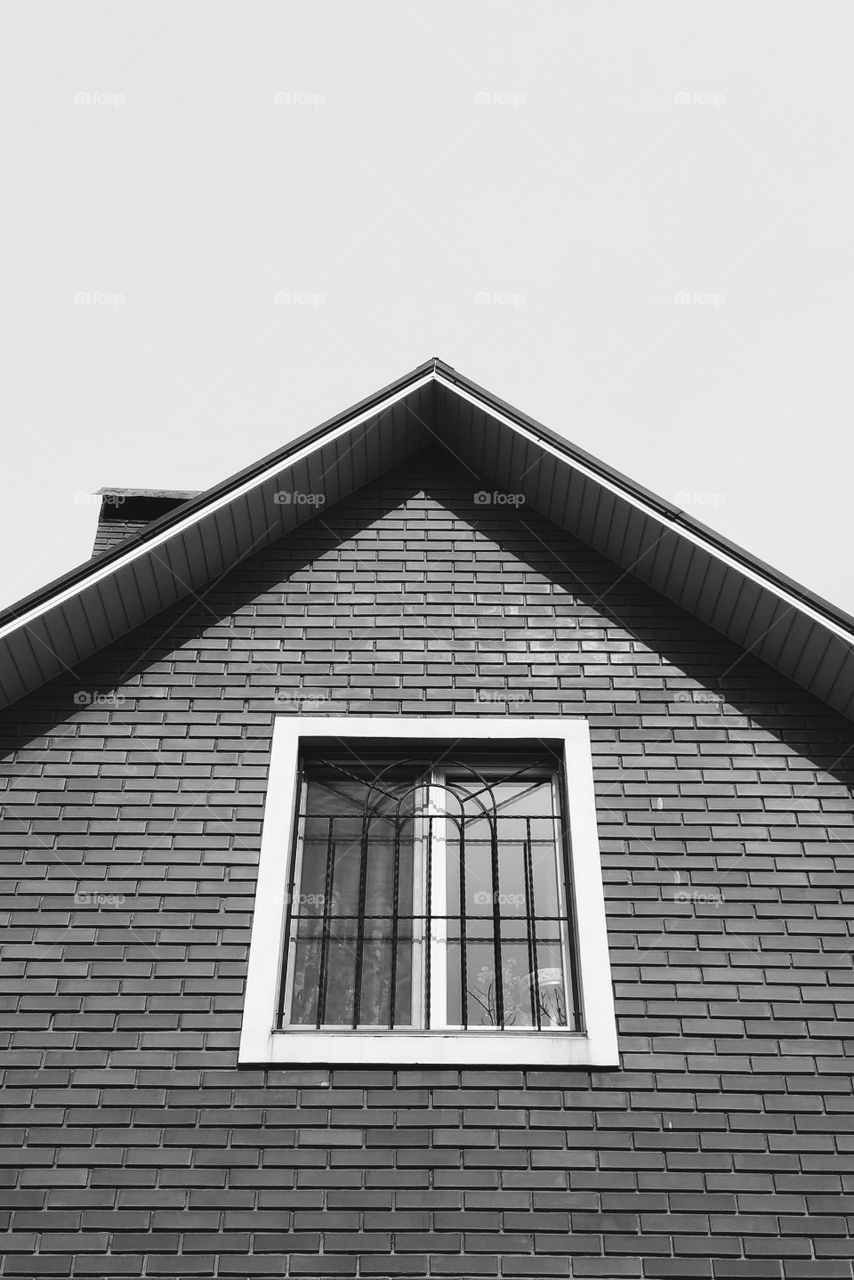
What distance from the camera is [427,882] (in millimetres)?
5602

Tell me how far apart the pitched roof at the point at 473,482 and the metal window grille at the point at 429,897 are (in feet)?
4.74

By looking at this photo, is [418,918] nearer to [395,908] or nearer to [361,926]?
[395,908]

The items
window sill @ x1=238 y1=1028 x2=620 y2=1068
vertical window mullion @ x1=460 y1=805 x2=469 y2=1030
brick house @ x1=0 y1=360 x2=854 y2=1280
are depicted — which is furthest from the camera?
vertical window mullion @ x1=460 y1=805 x2=469 y2=1030

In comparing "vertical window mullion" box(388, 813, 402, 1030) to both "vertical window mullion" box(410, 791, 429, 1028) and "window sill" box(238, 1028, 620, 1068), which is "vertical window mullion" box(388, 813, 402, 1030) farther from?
"window sill" box(238, 1028, 620, 1068)

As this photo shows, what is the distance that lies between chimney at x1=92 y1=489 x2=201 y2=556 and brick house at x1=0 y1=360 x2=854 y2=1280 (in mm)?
3983

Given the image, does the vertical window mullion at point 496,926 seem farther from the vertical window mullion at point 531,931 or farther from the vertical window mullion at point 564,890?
the vertical window mullion at point 564,890

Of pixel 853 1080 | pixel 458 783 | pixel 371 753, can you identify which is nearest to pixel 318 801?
pixel 371 753

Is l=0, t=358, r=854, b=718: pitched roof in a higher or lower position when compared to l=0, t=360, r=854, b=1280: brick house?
higher

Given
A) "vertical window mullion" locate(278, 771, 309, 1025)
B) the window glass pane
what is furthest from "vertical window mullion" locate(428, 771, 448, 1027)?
"vertical window mullion" locate(278, 771, 309, 1025)

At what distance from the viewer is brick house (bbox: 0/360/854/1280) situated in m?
4.59

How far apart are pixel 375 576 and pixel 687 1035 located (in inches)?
127

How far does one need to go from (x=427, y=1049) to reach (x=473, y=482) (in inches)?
149

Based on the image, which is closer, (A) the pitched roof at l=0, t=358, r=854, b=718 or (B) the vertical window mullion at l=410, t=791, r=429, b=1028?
(B) the vertical window mullion at l=410, t=791, r=429, b=1028

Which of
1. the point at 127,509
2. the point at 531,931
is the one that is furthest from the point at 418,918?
the point at 127,509
